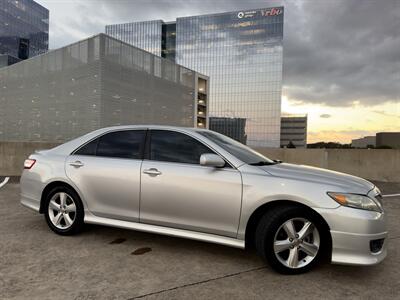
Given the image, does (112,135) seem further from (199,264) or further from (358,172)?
(358,172)

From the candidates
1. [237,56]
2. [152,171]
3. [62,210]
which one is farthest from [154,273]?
[237,56]

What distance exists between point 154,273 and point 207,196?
3.08 ft

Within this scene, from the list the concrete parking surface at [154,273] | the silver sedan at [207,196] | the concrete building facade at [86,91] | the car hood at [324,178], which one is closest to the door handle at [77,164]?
the silver sedan at [207,196]

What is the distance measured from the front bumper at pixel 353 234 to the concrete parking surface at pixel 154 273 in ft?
0.91

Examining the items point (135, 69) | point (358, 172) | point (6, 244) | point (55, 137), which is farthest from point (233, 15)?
point (6, 244)

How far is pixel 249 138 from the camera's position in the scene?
112 meters

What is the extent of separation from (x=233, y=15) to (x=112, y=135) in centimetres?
11864

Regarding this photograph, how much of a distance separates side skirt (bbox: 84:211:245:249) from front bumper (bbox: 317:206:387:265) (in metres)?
0.90

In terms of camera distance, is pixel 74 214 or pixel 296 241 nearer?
pixel 296 241

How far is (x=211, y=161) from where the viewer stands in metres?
3.39

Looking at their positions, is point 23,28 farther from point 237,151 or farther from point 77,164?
point 237,151

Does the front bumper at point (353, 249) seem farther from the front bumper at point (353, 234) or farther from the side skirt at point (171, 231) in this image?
the side skirt at point (171, 231)

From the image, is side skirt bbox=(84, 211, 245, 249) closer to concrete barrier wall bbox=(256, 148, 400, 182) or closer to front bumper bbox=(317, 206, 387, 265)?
front bumper bbox=(317, 206, 387, 265)

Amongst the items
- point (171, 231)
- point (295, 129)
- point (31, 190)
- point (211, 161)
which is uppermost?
point (295, 129)
